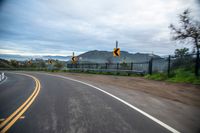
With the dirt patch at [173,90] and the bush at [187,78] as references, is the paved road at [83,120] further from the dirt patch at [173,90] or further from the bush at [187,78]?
the bush at [187,78]

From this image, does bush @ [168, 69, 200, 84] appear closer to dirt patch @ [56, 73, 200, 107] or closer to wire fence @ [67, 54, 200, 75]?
wire fence @ [67, 54, 200, 75]

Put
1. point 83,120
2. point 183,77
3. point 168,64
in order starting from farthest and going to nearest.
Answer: point 168,64
point 183,77
point 83,120

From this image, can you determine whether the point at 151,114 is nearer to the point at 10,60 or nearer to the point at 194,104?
the point at 194,104

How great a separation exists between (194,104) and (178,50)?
94.9 ft

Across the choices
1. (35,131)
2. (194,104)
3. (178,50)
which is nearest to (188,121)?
(194,104)

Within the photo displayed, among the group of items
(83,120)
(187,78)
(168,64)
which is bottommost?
(83,120)

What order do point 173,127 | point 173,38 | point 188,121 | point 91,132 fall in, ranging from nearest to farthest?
point 91,132 < point 173,127 < point 188,121 < point 173,38

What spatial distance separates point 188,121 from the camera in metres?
5.08

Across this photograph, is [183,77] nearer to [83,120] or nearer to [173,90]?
[173,90]

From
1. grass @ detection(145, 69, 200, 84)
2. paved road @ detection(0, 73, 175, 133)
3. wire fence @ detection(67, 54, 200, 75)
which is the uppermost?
wire fence @ detection(67, 54, 200, 75)

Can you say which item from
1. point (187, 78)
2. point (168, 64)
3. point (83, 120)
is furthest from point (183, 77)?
point (83, 120)

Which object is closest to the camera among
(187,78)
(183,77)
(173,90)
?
(173,90)

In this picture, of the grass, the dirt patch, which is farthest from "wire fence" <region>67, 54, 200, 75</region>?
the dirt patch

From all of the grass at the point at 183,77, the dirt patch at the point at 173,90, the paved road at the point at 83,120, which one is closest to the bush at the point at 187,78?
the grass at the point at 183,77
